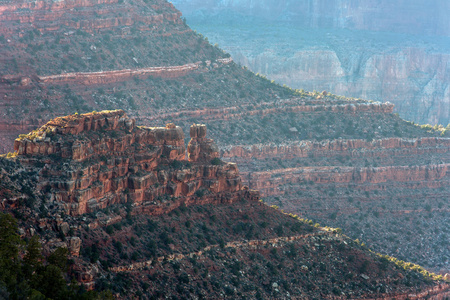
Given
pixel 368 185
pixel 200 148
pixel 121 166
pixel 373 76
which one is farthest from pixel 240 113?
pixel 373 76

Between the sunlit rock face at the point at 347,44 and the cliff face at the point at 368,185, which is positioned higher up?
the sunlit rock face at the point at 347,44

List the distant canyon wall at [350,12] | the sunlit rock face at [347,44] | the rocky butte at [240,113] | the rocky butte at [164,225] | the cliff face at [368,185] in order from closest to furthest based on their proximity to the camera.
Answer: the rocky butte at [164,225], the rocky butte at [240,113], the cliff face at [368,185], the sunlit rock face at [347,44], the distant canyon wall at [350,12]

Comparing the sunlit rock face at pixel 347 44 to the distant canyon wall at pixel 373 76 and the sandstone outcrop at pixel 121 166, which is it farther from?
the sandstone outcrop at pixel 121 166

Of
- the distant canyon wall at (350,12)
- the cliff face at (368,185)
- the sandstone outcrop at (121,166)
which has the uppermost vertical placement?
the distant canyon wall at (350,12)

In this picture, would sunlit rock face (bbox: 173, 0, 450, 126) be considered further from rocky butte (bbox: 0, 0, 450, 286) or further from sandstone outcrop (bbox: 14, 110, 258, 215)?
sandstone outcrop (bbox: 14, 110, 258, 215)

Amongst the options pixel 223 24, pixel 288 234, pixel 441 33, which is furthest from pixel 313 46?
pixel 288 234

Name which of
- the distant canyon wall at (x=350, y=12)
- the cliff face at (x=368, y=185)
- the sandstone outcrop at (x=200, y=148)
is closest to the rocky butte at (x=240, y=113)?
the cliff face at (x=368, y=185)

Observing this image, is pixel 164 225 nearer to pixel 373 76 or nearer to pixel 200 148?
pixel 200 148

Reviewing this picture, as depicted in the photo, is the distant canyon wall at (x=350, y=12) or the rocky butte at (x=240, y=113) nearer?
the rocky butte at (x=240, y=113)

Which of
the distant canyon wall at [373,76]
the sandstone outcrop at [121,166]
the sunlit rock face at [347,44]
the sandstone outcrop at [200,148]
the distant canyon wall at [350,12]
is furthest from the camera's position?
the distant canyon wall at [350,12]
